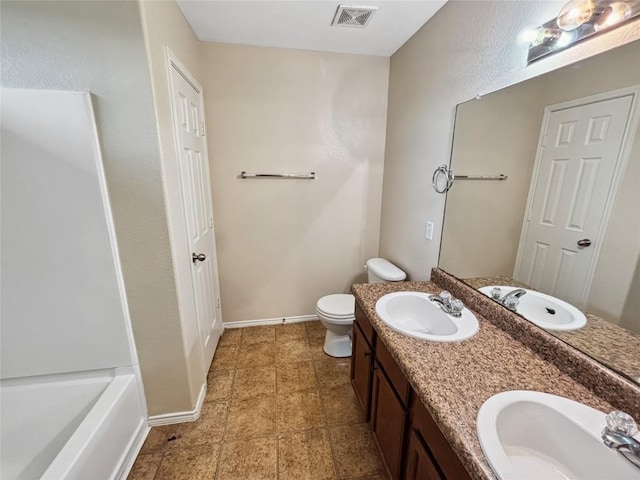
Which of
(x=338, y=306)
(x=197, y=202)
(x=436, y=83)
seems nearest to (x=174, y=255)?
(x=197, y=202)

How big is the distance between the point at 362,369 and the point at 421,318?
1.51 ft

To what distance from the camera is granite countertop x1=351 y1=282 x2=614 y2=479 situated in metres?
0.74

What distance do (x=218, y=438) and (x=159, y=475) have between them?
300mm

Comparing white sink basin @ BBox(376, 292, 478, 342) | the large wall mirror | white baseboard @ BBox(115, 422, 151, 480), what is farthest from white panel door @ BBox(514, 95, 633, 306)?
white baseboard @ BBox(115, 422, 151, 480)

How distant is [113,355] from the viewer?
148 cm

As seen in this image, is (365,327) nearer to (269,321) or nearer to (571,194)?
(571,194)

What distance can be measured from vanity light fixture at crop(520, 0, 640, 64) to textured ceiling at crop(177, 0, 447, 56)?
74cm

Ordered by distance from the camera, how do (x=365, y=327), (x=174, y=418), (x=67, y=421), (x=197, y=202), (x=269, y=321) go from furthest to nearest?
(x=269, y=321), (x=197, y=202), (x=174, y=418), (x=365, y=327), (x=67, y=421)

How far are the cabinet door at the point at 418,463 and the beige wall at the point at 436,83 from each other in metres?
1.06

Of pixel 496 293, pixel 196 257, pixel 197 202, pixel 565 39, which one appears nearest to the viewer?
pixel 565 39

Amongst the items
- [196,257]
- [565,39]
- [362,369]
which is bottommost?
[362,369]

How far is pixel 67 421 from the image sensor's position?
4.64ft

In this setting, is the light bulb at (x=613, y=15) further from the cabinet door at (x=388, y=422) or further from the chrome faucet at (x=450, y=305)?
the cabinet door at (x=388, y=422)

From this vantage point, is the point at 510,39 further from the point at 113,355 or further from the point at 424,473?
the point at 113,355
